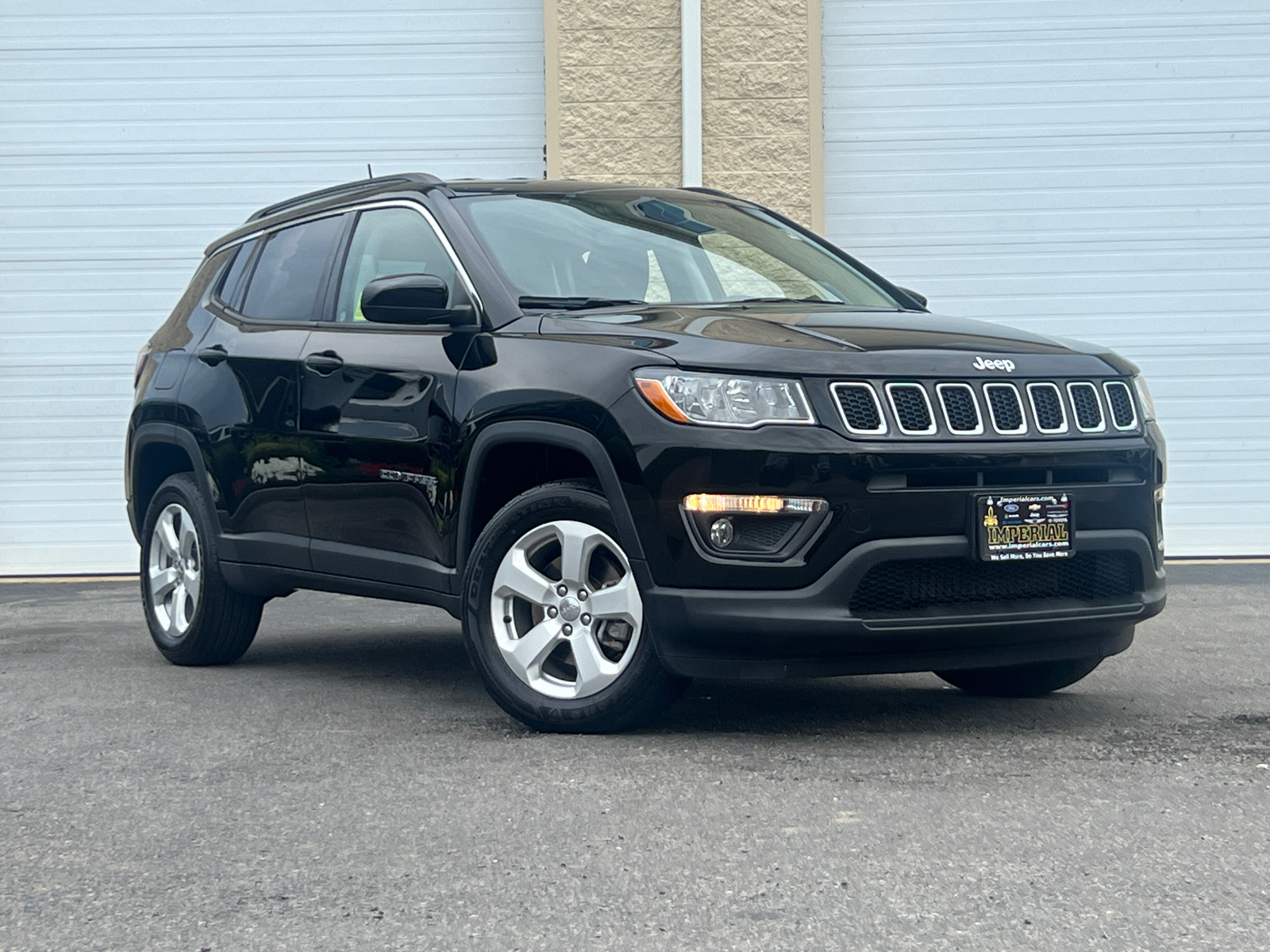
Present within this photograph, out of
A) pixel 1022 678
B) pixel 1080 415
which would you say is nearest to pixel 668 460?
pixel 1080 415

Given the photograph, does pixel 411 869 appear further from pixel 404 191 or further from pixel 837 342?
pixel 404 191

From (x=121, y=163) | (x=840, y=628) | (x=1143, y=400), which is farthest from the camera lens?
(x=121, y=163)

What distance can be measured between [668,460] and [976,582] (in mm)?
904

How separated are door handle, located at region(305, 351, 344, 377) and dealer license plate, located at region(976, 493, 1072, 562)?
2291 mm

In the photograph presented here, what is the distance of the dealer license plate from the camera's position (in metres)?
4.64

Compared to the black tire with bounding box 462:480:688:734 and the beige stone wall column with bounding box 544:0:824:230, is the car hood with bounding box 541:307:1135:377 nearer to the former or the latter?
the black tire with bounding box 462:480:688:734

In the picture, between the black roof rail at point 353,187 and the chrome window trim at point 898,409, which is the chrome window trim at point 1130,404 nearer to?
the chrome window trim at point 898,409

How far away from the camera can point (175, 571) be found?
688 cm

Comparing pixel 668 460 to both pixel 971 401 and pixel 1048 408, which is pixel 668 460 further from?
pixel 1048 408

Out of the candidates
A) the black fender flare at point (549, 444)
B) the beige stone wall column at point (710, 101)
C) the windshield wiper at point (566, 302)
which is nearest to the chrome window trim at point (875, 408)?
the black fender flare at point (549, 444)

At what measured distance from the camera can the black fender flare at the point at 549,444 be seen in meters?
4.71

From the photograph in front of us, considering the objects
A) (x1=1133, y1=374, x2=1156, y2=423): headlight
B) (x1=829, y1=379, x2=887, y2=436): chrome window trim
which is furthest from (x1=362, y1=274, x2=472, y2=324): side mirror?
(x1=1133, y1=374, x2=1156, y2=423): headlight

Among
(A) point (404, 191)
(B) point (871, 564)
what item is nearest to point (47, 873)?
(B) point (871, 564)

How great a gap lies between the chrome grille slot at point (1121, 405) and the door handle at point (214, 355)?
3236 mm
